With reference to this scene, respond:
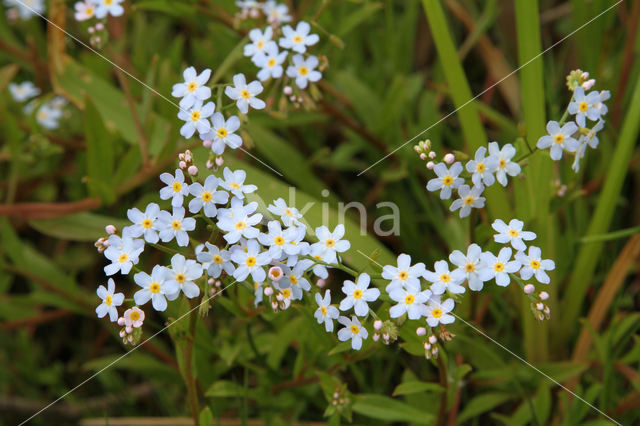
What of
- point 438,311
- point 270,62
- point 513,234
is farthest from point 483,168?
point 270,62

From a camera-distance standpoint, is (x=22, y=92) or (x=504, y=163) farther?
(x=22, y=92)

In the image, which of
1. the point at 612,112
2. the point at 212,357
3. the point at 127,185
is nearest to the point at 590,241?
the point at 612,112

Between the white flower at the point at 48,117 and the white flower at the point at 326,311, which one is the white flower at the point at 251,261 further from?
the white flower at the point at 48,117

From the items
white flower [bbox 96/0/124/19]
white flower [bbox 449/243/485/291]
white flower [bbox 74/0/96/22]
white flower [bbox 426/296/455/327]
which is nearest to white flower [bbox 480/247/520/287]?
white flower [bbox 449/243/485/291]

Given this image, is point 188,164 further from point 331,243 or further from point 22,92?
point 22,92

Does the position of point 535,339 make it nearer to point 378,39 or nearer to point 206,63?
point 378,39
